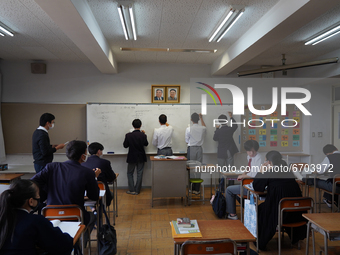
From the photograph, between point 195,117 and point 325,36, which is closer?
point 325,36

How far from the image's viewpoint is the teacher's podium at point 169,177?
4582 mm

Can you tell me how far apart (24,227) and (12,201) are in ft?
0.50

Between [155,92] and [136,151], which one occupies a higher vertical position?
[155,92]

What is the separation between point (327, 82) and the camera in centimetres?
545

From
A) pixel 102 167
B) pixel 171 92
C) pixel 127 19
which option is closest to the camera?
pixel 102 167

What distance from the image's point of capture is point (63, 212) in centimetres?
213

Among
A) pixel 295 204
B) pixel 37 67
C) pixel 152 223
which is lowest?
pixel 152 223

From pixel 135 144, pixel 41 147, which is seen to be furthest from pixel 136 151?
pixel 41 147

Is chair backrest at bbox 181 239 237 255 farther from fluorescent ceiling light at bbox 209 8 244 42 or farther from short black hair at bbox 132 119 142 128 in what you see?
short black hair at bbox 132 119 142 128

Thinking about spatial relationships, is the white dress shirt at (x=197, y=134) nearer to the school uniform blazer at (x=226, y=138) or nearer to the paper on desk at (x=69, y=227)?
the school uniform blazer at (x=226, y=138)

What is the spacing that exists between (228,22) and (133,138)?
3002 millimetres

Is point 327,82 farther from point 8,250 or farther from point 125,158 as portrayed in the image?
point 8,250

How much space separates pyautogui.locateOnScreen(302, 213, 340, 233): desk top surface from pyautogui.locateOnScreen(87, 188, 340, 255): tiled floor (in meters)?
0.94

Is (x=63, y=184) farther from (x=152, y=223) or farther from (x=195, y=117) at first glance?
(x=195, y=117)
